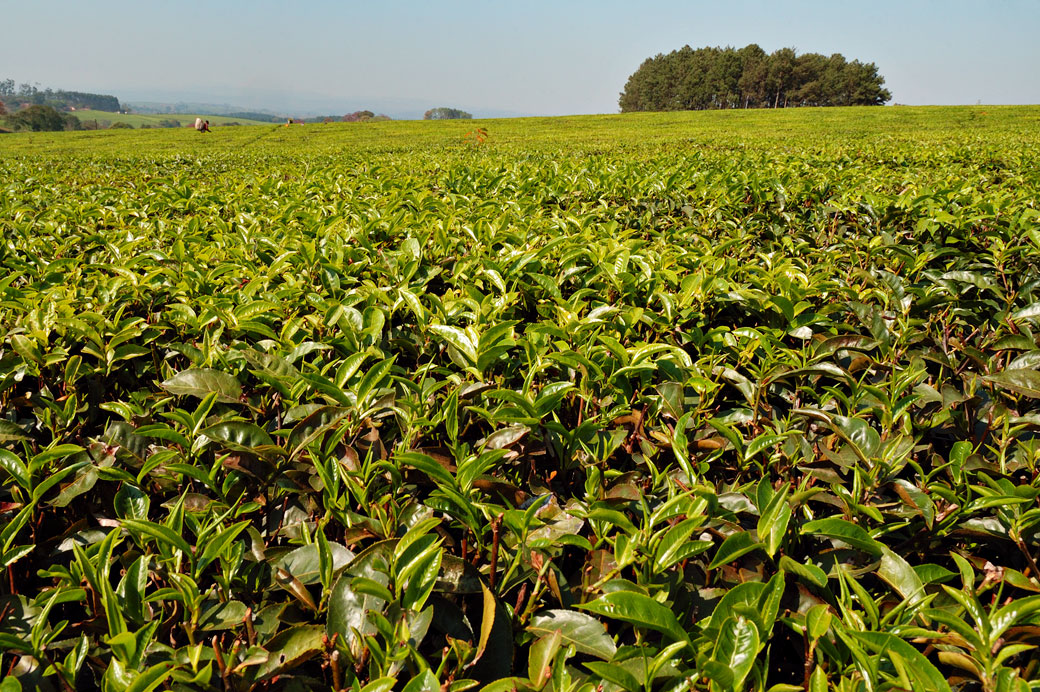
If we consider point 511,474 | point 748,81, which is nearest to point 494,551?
point 511,474

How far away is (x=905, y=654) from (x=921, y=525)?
1.90ft

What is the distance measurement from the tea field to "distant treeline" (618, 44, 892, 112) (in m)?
104

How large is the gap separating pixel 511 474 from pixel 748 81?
357 feet

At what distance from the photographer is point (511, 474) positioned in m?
1.73

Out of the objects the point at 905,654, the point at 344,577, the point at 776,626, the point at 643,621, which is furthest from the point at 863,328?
the point at 344,577

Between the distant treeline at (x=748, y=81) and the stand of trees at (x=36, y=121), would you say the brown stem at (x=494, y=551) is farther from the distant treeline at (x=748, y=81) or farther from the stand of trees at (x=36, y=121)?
the distant treeline at (x=748, y=81)

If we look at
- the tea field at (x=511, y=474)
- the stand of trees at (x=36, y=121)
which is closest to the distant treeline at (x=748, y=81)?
the stand of trees at (x=36, y=121)

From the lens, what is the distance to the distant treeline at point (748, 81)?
8906 centimetres

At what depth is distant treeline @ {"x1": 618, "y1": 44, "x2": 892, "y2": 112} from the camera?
292 ft

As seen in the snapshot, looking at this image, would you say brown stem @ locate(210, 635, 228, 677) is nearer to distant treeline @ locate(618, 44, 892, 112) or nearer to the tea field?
the tea field

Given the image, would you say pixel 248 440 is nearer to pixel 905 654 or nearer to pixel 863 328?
pixel 905 654

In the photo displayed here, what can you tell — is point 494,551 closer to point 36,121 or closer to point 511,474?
point 511,474

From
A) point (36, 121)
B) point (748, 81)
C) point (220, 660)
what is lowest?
point (220, 660)

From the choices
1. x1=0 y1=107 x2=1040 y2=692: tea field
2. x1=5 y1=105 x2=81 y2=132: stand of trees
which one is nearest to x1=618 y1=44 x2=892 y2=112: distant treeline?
x1=5 y1=105 x2=81 y2=132: stand of trees
